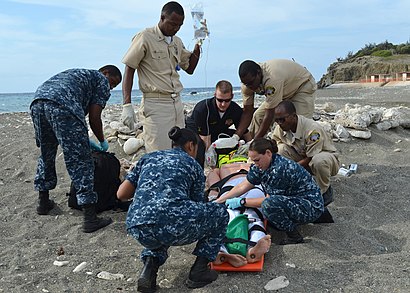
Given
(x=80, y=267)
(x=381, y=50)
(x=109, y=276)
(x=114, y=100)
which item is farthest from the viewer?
(x=381, y=50)

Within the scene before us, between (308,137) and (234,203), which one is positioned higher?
(308,137)

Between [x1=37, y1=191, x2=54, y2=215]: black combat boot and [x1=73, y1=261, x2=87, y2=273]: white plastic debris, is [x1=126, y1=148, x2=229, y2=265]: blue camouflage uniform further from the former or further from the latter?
Result: [x1=37, y1=191, x2=54, y2=215]: black combat boot

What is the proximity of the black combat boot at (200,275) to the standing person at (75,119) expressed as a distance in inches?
59.2

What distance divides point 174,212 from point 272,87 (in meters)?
2.70

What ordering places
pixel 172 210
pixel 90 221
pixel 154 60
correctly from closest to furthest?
pixel 172 210
pixel 90 221
pixel 154 60

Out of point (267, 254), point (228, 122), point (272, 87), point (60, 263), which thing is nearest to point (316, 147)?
point (272, 87)

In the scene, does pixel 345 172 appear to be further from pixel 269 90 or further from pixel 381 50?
pixel 381 50

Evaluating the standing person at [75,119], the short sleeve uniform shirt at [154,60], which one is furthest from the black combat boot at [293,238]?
the short sleeve uniform shirt at [154,60]

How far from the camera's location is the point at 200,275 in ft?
9.66

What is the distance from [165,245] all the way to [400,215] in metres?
2.62

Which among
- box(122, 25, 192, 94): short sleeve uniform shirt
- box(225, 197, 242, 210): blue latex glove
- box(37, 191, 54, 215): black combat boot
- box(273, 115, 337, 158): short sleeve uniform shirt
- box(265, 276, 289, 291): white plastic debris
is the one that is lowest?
box(265, 276, 289, 291): white plastic debris

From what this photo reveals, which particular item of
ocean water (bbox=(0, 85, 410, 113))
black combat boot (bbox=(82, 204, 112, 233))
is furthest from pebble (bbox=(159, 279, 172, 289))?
ocean water (bbox=(0, 85, 410, 113))

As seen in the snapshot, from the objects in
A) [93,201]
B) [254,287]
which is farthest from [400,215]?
[93,201]

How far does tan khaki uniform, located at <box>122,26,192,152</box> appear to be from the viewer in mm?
4883
